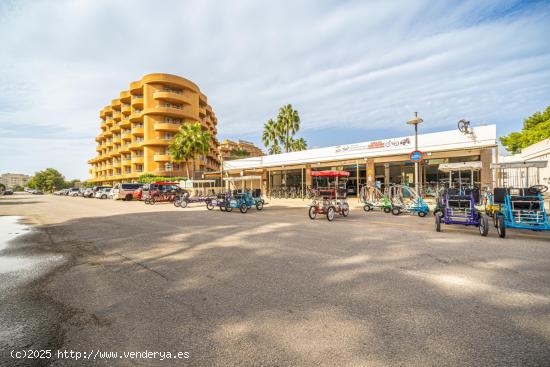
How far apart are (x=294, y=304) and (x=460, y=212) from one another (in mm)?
7408

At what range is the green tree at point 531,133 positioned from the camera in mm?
35281

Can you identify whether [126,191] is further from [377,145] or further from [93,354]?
[93,354]

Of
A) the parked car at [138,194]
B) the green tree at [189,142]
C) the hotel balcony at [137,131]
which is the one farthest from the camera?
the hotel balcony at [137,131]

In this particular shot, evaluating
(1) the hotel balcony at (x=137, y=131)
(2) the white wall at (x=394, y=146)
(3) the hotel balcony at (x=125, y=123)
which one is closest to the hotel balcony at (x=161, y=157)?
(1) the hotel balcony at (x=137, y=131)

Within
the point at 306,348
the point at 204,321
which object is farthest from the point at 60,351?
the point at 306,348

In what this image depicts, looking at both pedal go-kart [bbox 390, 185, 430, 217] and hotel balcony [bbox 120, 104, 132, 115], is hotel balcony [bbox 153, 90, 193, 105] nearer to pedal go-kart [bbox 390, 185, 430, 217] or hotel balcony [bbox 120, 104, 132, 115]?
hotel balcony [bbox 120, 104, 132, 115]

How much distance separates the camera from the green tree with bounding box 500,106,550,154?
35281mm

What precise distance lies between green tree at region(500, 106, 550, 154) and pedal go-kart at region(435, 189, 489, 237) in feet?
124

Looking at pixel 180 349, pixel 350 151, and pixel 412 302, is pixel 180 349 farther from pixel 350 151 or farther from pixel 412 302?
pixel 350 151

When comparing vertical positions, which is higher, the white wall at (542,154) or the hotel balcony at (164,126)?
the hotel balcony at (164,126)

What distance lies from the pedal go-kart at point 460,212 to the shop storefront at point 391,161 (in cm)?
748

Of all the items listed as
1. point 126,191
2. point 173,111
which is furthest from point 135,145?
point 126,191

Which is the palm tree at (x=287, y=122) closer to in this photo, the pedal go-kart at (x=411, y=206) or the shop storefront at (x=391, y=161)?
the shop storefront at (x=391, y=161)

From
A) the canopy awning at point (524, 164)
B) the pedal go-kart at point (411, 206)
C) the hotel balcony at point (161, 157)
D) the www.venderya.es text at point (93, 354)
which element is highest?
the hotel balcony at point (161, 157)
